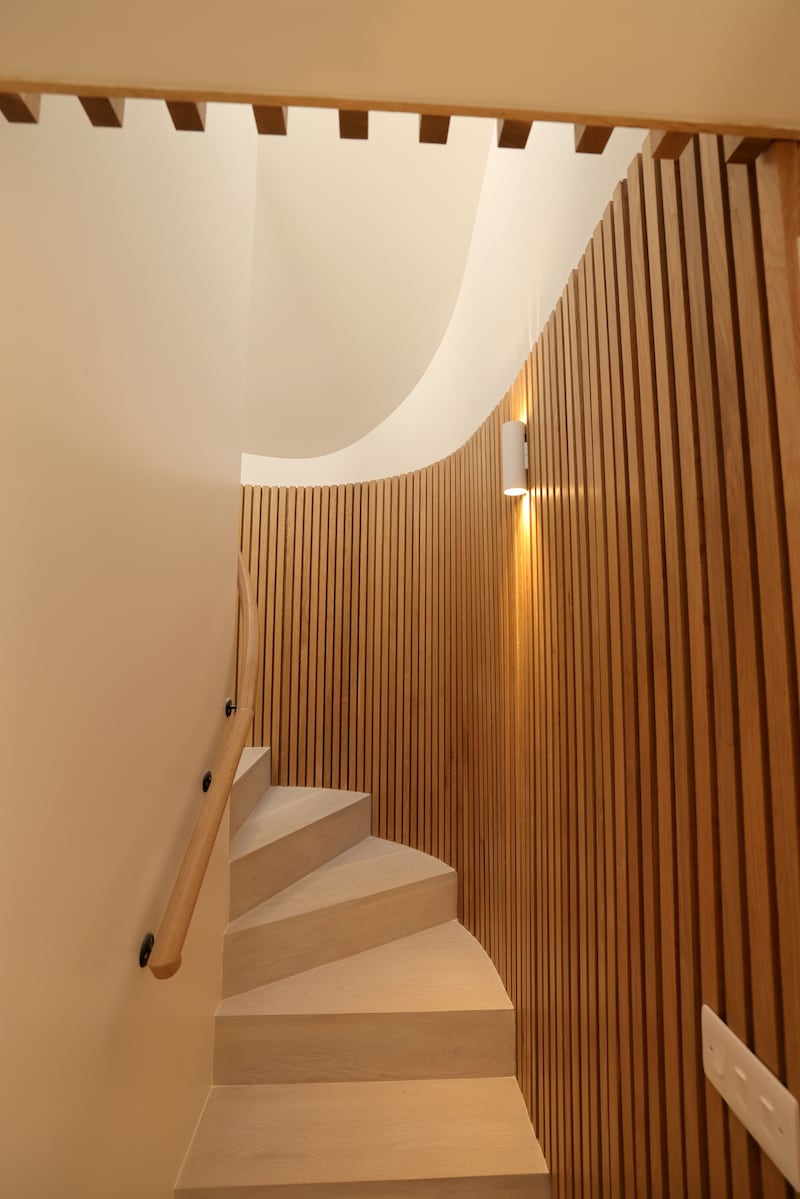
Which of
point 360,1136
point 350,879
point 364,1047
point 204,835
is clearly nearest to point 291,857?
point 350,879

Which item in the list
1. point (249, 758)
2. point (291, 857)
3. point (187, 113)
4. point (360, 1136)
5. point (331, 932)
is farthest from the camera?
point (249, 758)

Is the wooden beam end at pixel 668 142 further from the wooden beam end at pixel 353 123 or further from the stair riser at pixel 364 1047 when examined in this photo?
the stair riser at pixel 364 1047

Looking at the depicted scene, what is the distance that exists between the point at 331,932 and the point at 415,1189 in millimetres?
972

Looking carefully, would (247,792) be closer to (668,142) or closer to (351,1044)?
(351,1044)

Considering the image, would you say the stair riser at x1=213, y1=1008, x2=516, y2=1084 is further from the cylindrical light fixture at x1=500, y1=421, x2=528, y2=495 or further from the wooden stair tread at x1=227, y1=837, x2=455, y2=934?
the cylindrical light fixture at x1=500, y1=421, x2=528, y2=495

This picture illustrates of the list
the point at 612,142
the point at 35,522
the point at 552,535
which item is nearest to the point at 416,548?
the point at 552,535

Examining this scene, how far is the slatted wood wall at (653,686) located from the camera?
37.3 inches

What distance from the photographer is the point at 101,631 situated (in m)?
1.40

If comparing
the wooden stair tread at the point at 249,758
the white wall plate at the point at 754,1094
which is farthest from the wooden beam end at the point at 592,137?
the wooden stair tread at the point at 249,758

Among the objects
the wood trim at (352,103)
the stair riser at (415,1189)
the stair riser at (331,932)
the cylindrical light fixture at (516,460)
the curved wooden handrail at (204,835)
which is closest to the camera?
the wood trim at (352,103)

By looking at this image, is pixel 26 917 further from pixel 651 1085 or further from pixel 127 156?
pixel 127 156

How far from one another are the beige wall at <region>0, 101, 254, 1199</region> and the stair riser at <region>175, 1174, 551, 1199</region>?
0.32 meters

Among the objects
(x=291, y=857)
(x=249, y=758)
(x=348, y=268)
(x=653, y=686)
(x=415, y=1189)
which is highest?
(x=348, y=268)

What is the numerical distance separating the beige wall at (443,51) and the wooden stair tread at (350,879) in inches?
108
